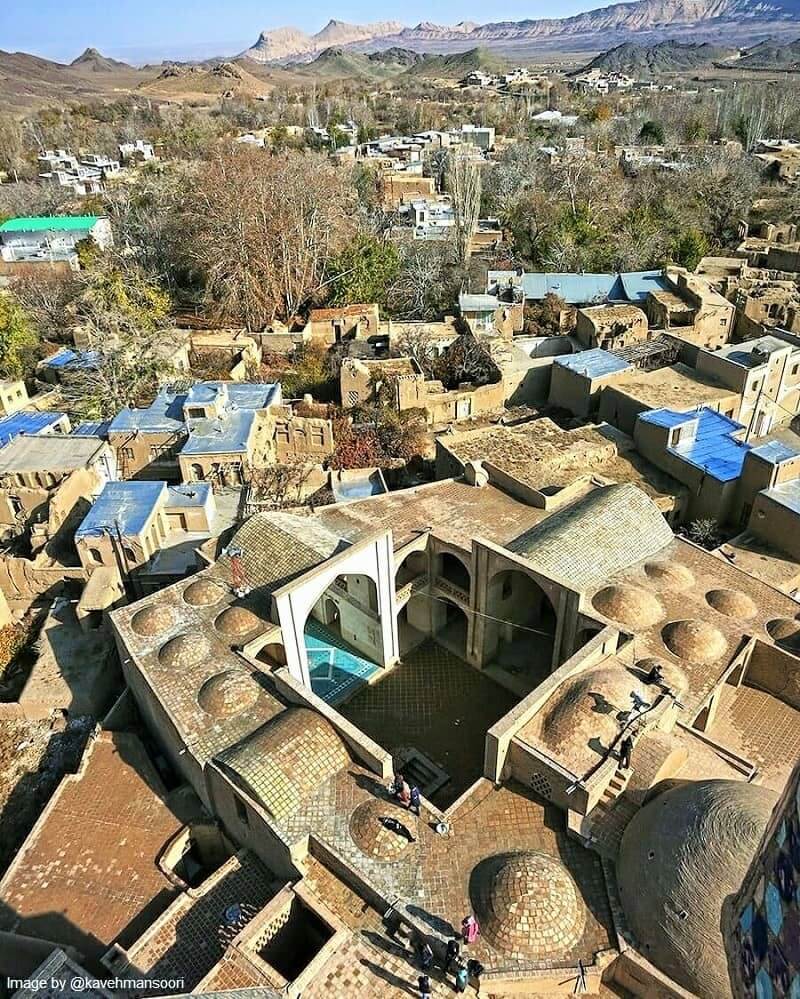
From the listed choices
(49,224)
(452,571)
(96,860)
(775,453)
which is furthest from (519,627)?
(49,224)

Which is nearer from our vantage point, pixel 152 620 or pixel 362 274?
pixel 152 620

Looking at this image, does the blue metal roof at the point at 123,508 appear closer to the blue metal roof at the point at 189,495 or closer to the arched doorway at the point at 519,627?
the blue metal roof at the point at 189,495

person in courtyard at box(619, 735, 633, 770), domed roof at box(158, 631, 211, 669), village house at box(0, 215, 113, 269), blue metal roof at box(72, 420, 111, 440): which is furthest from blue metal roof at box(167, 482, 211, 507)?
village house at box(0, 215, 113, 269)

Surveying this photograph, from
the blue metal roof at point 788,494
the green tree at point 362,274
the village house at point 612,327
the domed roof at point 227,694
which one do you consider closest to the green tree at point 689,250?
the village house at point 612,327

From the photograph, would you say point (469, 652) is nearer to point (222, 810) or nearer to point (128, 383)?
point (222, 810)

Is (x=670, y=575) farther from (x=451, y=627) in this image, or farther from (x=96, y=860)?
(x=96, y=860)

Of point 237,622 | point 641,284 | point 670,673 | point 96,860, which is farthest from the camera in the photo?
point 641,284

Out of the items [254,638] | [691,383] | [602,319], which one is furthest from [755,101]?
[254,638]

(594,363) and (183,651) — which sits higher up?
(594,363)
